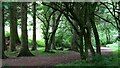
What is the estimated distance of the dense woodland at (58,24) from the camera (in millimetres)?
14030

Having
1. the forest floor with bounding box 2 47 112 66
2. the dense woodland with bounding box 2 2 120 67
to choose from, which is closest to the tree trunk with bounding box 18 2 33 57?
the dense woodland with bounding box 2 2 120 67

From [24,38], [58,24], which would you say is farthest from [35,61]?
[58,24]

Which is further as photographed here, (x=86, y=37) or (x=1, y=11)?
(x=1, y=11)

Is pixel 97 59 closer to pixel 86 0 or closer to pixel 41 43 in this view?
pixel 86 0

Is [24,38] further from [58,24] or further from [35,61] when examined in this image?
[58,24]

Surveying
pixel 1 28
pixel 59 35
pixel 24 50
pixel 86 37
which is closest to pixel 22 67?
pixel 86 37

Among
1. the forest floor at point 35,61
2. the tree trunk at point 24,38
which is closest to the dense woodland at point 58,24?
the tree trunk at point 24,38

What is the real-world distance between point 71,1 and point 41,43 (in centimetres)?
2880

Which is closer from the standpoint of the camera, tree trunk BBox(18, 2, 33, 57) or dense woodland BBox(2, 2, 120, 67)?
dense woodland BBox(2, 2, 120, 67)

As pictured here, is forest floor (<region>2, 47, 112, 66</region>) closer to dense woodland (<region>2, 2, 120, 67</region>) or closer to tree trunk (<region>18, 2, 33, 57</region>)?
dense woodland (<region>2, 2, 120, 67</region>)

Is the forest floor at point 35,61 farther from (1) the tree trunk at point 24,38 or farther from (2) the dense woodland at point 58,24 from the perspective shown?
(1) the tree trunk at point 24,38

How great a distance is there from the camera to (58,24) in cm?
2731

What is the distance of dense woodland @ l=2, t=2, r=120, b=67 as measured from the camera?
14.0 metres

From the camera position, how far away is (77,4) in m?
14.6
